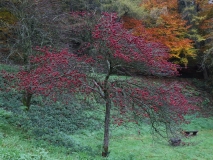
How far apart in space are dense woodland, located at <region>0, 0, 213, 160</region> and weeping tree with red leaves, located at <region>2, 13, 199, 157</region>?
0.10 feet

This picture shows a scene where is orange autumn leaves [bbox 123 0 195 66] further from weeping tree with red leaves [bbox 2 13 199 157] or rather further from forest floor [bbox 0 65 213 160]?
weeping tree with red leaves [bbox 2 13 199 157]

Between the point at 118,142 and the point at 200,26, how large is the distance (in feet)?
52.0

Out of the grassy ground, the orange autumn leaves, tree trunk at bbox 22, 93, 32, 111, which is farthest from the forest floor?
the orange autumn leaves

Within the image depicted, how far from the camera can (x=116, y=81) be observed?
8.38 m

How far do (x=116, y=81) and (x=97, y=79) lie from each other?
656mm

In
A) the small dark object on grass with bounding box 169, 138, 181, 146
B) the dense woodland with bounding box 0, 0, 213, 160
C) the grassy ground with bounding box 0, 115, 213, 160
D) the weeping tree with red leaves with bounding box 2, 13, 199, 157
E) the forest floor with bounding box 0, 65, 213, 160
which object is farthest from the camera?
the small dark object on grass with bounding box 169, 138, 181, 146

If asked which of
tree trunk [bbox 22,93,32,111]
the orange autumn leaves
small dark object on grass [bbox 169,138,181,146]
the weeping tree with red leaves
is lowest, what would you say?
small dark object on grass [bbox 169,138,181,146]

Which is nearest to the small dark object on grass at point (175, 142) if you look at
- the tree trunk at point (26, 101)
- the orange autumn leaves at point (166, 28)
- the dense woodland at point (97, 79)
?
the dense woodland at point (97, 79)

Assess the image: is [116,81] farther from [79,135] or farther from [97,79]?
[79,135]

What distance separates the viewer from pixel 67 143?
8.66 metres

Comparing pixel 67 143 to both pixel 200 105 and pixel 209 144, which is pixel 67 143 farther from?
pixel 200 105

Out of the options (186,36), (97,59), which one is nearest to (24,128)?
(97,59)

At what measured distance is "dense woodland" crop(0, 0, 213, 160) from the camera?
7543mm

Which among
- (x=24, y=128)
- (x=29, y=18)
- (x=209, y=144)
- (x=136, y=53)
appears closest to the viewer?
(x=136, y=53)
